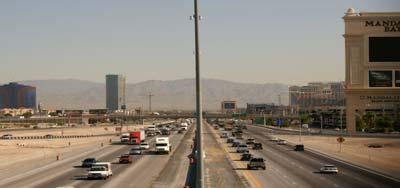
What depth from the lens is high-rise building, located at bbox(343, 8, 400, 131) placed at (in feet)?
557

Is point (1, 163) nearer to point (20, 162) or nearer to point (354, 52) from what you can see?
point (20, 162)

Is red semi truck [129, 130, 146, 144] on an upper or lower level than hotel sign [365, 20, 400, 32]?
lower

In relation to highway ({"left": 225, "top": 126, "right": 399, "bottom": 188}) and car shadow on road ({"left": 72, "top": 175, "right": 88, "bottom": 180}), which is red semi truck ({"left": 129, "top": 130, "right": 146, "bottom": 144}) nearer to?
highway ({"left": 225, "top": 126, "right": 399, "bottom": 188})

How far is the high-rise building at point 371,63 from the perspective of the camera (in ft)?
557

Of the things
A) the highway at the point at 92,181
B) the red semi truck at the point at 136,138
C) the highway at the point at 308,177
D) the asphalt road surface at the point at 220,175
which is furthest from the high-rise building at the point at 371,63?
the asphalt road surface at the point at 220,175

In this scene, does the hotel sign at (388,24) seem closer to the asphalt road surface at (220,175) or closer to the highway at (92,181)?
the highway at (92,181)

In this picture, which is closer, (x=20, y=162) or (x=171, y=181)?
(x=171, y=181)

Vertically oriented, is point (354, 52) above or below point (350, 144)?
above

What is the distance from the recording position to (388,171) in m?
67.1

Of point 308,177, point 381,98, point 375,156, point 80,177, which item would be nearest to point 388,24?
point 381,98

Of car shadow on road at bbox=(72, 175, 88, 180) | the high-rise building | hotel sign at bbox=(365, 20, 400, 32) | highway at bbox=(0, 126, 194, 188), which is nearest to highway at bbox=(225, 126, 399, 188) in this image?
highway at bbox=(0, 126, 194, 188)

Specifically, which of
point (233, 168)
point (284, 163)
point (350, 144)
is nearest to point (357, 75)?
point (350, 144)

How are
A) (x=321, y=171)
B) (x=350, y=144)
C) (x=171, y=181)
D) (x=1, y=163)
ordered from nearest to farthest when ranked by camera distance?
(x=171, y=181) → (x=321, y=171) → (x=1, y=163) → (x=350, y=144)

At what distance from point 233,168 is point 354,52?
382ft
